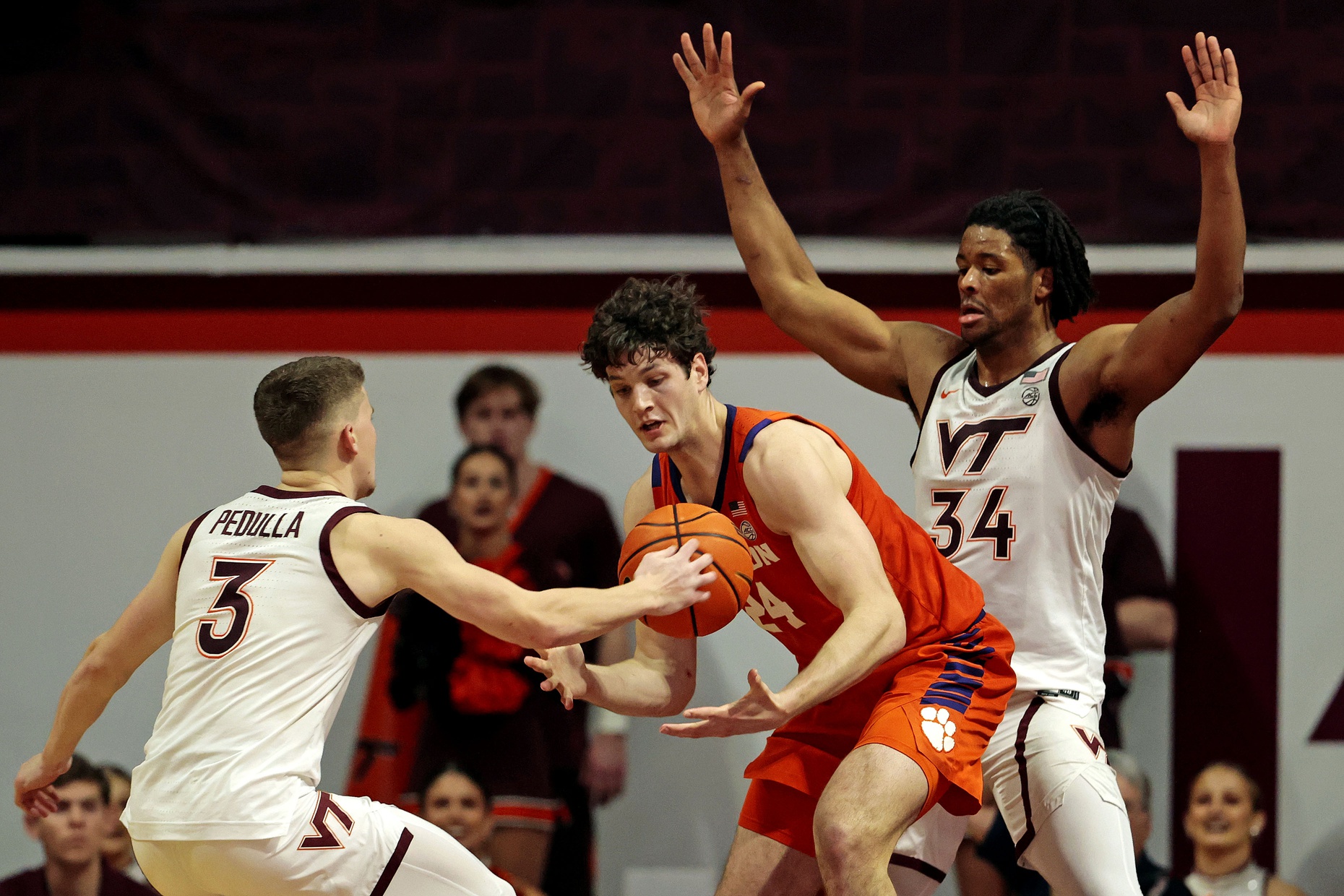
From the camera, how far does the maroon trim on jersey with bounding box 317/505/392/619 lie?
292 centimetres

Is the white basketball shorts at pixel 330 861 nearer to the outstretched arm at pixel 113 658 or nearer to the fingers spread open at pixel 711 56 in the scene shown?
the outstretched arm at pixel 113 658

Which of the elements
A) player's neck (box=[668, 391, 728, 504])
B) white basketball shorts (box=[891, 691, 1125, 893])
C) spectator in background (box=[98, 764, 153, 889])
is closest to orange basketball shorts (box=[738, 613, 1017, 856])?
white basketball shorts (box=[891, 691, 1125, 893])

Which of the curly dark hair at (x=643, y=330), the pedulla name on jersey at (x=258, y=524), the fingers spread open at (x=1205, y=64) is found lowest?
the pedulla name on jersey at (x=258, y=524)

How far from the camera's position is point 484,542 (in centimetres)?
567

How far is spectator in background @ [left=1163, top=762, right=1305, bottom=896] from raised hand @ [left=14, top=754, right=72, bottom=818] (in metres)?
4.22

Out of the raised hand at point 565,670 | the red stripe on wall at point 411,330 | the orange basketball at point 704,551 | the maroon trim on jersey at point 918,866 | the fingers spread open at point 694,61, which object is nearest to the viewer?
the orange basketball at point 704,551

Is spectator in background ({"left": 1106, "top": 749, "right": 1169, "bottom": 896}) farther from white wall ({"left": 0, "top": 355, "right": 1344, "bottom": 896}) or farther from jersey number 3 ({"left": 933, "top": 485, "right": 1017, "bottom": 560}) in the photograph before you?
jersey number 3 ({"left": 933, "top": 485, "right": 1017, "bottom": 560})

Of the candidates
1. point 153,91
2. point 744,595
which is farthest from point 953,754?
point 153,91

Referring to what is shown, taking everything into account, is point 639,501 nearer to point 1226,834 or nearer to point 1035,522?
point 1035,522

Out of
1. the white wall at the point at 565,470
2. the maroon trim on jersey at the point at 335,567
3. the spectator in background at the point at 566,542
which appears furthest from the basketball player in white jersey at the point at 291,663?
the white wall at the point at 565,470

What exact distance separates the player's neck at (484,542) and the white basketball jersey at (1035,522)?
236 centimetres

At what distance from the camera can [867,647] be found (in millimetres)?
2934

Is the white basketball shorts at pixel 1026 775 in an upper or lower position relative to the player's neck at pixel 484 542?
lower

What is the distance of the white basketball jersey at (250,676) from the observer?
9.31 feet
